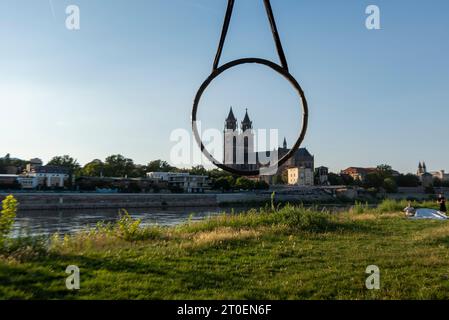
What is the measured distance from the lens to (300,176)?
4769 inches

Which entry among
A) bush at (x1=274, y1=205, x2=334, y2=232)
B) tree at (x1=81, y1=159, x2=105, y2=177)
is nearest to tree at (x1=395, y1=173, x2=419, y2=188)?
tree at (x1=81, y1=159, x2=105, y2=177)

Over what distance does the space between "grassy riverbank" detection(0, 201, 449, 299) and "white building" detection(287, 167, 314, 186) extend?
111m

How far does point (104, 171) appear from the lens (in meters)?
98.2

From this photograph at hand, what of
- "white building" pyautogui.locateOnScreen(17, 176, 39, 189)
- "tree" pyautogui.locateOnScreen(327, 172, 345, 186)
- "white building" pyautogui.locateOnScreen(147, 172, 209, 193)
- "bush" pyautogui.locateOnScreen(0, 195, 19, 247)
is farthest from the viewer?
"tree" pyautogui.locateOnScreen(327, 172, 345, 186)

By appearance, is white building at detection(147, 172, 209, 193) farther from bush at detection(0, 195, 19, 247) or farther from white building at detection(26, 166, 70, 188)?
bush at detection(0, 195, 19, 247)

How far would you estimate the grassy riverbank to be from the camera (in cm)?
505

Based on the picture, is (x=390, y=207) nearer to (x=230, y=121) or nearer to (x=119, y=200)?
(x=230, y=121)

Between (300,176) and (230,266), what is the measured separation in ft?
383

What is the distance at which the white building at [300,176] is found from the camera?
396 ft

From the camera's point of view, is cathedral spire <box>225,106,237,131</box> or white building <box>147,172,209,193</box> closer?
cathedral spire <box>225,106,237,131</box>

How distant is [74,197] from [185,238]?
51.6 metres
